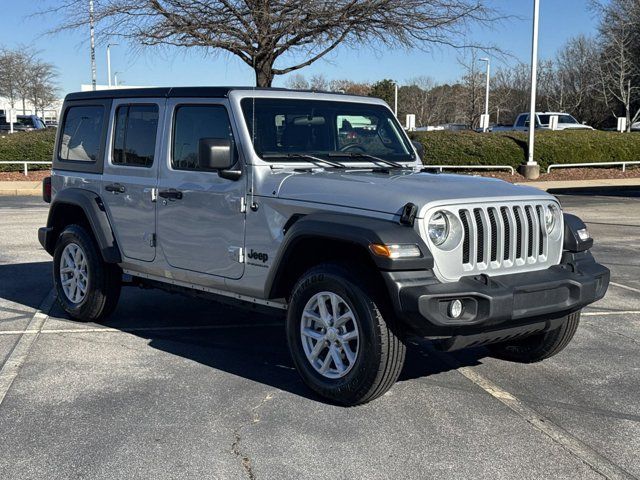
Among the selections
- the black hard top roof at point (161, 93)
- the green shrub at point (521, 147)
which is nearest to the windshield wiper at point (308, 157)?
the black hard top roof at point (161, 93)

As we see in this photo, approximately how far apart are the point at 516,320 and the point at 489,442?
778 mm

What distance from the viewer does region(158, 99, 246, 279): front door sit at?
17.6 ft

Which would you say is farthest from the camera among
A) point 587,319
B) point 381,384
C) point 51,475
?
point 587,319

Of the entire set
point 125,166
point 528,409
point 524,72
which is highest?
point 524,72

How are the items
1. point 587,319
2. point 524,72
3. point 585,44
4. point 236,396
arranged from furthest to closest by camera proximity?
point 524,72 → point 585,44 → point 587,319 → point 236,396

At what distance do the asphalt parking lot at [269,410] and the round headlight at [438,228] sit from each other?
1025mm

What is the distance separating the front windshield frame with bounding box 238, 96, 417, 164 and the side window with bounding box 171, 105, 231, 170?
0.22 m

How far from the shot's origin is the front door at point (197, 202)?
5371 millimetres

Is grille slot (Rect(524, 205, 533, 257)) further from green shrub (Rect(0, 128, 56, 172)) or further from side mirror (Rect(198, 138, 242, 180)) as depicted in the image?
green shrub (Rect(0, 128, 56, 172))

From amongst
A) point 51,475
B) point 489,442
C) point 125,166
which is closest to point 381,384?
point 489,442

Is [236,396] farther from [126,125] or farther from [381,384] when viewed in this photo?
[126,125]

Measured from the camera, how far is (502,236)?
15.3ft

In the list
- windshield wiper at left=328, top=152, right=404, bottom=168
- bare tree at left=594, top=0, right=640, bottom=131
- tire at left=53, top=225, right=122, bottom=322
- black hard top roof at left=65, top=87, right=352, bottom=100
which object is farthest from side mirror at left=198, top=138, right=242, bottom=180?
bare tree at left=594, top=0, right=640, bottom=131

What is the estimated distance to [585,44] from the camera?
47969 mm
